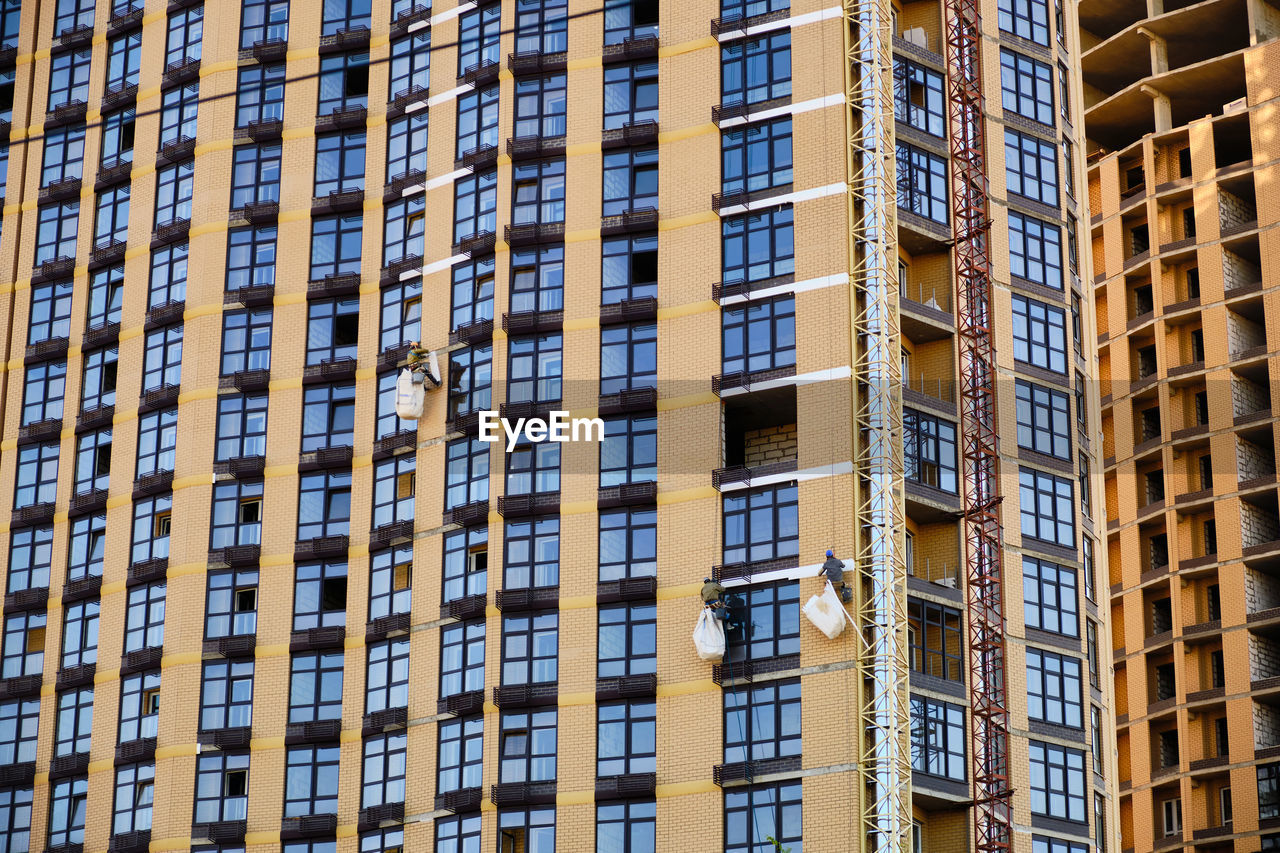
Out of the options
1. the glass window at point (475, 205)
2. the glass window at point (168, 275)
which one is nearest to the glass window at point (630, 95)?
the glass window at point (475, 205)

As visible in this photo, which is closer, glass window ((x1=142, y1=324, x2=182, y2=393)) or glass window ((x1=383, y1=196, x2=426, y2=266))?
glass window ((x1=383, y1=196, x2=426, y2=266))

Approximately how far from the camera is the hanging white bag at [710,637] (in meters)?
72.8

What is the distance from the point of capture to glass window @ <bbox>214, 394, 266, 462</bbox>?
3329 inches

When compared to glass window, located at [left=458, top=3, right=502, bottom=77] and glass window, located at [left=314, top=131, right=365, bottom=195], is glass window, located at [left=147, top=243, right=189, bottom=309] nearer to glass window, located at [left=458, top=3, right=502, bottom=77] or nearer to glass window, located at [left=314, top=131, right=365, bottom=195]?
glass window, located at [left=314, top=131, right=365, bottom=195]

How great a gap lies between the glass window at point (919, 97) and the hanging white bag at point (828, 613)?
64.9 feet

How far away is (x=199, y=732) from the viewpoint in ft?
266

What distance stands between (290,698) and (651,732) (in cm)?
1454

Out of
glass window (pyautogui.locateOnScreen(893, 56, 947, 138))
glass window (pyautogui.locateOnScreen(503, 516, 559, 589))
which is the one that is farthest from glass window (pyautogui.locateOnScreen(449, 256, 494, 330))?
glass window (pyautogui.locateOnScreen(893, 56, 947, 138))

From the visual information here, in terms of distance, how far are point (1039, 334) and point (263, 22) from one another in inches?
1318

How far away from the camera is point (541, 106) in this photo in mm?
83875

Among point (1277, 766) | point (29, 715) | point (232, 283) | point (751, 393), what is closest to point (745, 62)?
point (751, 393)

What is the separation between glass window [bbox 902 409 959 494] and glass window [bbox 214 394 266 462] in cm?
2414

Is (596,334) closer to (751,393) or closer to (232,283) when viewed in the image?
(751,393)

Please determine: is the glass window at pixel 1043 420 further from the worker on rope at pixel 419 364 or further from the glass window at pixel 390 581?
the glass window at pixel 390 581
